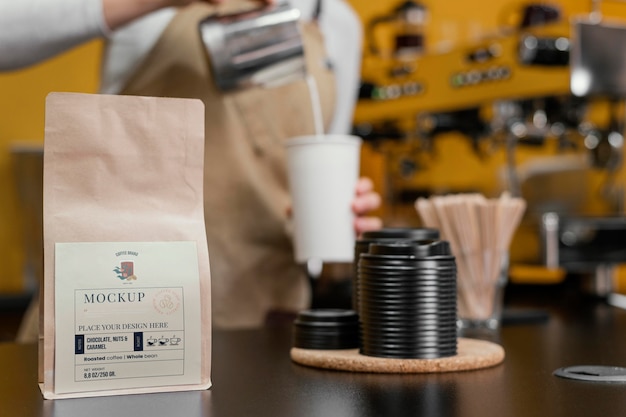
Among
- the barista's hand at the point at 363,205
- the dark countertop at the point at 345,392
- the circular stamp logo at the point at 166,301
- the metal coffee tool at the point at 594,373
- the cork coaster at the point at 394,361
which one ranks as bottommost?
the dark countertop at the point at 345,392

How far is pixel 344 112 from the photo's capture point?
1.93 meters

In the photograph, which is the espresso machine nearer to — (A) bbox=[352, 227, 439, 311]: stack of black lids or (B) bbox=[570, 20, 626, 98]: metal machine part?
(B) bbox=[570, 20, 626, 98]: metal machine part

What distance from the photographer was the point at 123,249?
0.73 meters

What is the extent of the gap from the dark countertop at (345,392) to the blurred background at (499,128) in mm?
1170

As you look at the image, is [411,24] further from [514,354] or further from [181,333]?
[181,333]

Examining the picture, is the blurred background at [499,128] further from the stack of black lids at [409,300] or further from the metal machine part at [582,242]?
the stack of black lids at [409,300]

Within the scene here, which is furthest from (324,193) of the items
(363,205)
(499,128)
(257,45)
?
(499,128)

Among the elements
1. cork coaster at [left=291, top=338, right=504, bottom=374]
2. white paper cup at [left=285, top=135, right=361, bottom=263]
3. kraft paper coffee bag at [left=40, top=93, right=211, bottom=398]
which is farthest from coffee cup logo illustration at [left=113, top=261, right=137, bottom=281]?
white paper cup at [left=285, top=135, right=361, bottom=263]

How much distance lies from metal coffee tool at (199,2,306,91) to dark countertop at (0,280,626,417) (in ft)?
1.85

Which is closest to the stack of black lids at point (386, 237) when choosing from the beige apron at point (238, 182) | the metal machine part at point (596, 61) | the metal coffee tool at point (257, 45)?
the metal coffee tool at point (257, 45)

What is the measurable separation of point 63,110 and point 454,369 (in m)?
0.42

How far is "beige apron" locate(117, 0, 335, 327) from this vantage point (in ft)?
5.26

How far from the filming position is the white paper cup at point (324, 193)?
132 cm

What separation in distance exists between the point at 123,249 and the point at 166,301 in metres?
0.05
